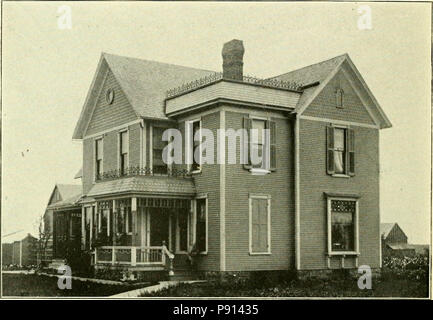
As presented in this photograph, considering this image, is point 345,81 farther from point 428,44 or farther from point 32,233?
point 32,233

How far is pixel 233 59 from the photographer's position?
25.8 metres

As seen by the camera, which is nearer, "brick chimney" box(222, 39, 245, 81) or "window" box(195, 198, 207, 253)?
"brick chimney" box(222, 39, 245, 81)

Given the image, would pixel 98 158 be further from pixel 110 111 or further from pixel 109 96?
pixel 109 96

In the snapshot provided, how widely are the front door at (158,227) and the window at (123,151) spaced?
2534 millimetres

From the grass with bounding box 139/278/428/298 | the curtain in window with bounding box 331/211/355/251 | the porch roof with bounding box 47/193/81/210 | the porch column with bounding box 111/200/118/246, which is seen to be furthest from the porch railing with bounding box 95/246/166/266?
the curtain in window with bounding box 331/211/355/251

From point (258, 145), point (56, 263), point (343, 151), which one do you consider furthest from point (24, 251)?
point (343, 151)

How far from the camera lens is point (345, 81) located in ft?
90.1

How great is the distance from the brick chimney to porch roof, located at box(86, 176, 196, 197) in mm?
4052

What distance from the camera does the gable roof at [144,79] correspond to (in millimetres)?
27578

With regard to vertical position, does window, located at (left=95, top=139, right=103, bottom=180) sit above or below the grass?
above

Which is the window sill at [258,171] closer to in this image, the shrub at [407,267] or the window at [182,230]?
the window at [182,230]

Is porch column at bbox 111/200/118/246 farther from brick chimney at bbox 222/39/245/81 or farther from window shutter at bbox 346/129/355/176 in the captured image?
window shutter at bbox 346/129/355/176

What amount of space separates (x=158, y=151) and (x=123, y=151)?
5.60 feet

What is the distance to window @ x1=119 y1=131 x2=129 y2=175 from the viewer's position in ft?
93.9
